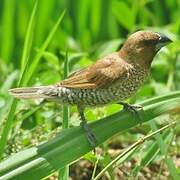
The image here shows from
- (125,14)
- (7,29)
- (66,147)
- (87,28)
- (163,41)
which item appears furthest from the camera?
(87,28)

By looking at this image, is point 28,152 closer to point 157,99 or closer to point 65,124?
point 65,124

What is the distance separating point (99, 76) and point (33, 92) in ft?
0.90

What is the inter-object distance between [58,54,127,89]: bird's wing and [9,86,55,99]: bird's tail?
0.06 metres

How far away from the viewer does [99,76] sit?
315 cm

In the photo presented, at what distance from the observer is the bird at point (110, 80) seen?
10.1 ft

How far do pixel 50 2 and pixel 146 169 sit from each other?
2124mm

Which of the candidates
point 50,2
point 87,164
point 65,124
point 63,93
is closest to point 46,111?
point 87,164

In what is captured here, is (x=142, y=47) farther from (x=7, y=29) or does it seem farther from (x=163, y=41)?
(x=7, y=29)

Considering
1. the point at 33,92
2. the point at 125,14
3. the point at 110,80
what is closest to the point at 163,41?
the point at 110,80

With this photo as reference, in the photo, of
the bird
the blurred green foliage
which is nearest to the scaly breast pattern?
the bird

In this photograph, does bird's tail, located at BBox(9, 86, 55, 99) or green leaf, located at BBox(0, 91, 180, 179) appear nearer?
green leaf, located at BBox(0, 91, 180, 179)

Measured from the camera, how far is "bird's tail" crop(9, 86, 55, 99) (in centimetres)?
303

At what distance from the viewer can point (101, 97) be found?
3.10 m

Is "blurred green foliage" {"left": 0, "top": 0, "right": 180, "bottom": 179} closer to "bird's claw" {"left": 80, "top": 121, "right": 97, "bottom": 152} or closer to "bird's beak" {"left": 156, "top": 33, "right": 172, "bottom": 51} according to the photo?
"bird's beak" {"left": 156, "top": 33, "right": 172, "bottom": 51}
